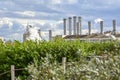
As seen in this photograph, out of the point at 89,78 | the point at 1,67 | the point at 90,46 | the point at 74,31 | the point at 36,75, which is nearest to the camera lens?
the point at 89,78

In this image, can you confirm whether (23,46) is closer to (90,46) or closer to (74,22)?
(90,46)

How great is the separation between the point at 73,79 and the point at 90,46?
10.1 metres

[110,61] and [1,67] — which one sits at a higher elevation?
[110,61]

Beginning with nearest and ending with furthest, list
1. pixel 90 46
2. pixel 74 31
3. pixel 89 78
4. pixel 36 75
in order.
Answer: pixel 89 78 < pixel 36 75 < pixel 90 46 < pixel 74 31

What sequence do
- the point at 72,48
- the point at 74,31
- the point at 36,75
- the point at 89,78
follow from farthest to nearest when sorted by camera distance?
the point at 74,31, the point at 72,48, the point at 36,75, the point at 89,78

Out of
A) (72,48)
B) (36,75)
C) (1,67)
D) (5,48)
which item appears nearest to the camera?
(36,75)

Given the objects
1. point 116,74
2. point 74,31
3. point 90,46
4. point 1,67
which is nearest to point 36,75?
point 116,74

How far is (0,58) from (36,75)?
261 inches

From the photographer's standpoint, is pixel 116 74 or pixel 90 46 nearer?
pixel 116 74

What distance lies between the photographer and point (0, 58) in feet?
37.6

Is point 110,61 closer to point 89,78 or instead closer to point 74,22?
point 89,78

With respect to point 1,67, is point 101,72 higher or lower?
higher

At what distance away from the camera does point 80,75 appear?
4.64 metres

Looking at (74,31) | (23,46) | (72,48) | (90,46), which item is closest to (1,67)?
(23,46)
